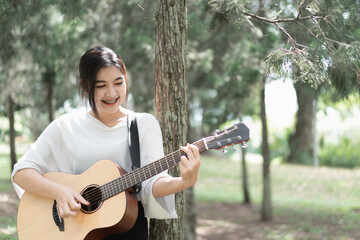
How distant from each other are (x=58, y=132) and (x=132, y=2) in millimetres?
3829

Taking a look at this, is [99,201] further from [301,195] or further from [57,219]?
[301,195]

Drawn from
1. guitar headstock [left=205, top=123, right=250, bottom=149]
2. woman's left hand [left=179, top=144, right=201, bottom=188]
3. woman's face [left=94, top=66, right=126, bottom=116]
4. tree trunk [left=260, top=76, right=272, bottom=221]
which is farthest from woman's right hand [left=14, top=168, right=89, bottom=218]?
tree trunk [left=260, top=76, right=272, bottom=221]

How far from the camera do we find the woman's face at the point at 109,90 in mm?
2803

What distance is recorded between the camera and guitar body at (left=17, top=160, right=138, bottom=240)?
8.75 feet

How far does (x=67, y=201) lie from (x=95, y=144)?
1.31 feet

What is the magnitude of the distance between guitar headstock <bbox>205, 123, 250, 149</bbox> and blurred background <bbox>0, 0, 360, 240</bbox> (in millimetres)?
692

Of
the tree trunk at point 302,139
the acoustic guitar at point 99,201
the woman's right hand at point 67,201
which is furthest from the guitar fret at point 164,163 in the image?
the tree trunk at point 302,139

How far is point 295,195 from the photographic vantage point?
40.5 feet

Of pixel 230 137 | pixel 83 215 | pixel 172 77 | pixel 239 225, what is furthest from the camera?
pixel 239 225

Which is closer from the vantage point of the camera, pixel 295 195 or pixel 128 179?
pixel 128 179

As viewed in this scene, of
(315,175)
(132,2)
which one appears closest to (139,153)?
(132,2)

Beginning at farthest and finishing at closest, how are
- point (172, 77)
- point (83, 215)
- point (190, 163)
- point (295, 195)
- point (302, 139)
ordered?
point (302, 139) → point (295, 195) → point (172, 77) → point (83, 215) → point (190, 163)

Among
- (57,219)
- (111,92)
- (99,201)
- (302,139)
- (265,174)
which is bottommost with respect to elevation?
(265,174)

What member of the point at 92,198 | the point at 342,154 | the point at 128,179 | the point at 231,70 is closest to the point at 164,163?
the point at 128,179
